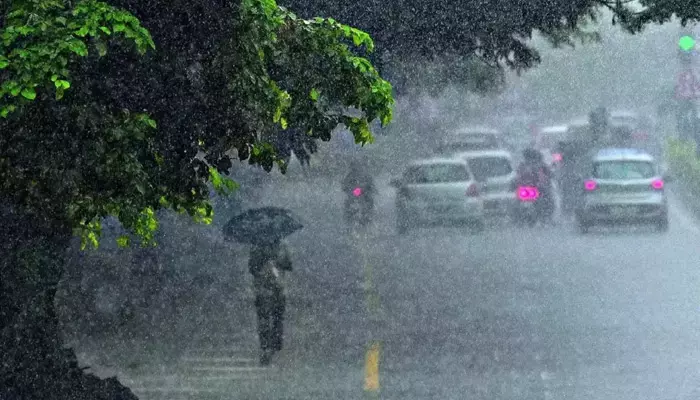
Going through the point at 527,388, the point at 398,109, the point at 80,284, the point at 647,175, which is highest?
the point at 398,109

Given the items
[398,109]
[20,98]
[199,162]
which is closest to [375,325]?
[199,162]

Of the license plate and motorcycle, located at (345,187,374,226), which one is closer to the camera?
the license plate

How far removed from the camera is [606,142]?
142ft

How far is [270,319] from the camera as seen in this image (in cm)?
1301

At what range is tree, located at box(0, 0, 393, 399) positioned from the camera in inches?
255

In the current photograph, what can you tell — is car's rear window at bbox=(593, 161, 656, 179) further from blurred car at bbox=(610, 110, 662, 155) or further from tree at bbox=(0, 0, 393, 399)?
tree at bbox=(0, 0, 393, 399)

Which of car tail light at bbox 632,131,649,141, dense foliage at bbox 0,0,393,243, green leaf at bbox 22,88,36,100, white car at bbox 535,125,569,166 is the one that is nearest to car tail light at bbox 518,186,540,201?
white car at bbox 535,125,569,166

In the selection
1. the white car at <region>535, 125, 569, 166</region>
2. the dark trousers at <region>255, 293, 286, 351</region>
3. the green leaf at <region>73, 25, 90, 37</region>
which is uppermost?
the white car at <region>535, 125, 569, 166</region>

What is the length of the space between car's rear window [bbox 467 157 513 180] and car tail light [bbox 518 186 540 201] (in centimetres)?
45

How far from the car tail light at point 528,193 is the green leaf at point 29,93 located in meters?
22.7

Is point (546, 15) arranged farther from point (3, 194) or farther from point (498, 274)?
point (498, 274)

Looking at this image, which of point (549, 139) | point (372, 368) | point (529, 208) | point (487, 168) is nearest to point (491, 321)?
point (372, 368)

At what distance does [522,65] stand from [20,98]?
9.25m

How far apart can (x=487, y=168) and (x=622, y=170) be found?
281 cm
